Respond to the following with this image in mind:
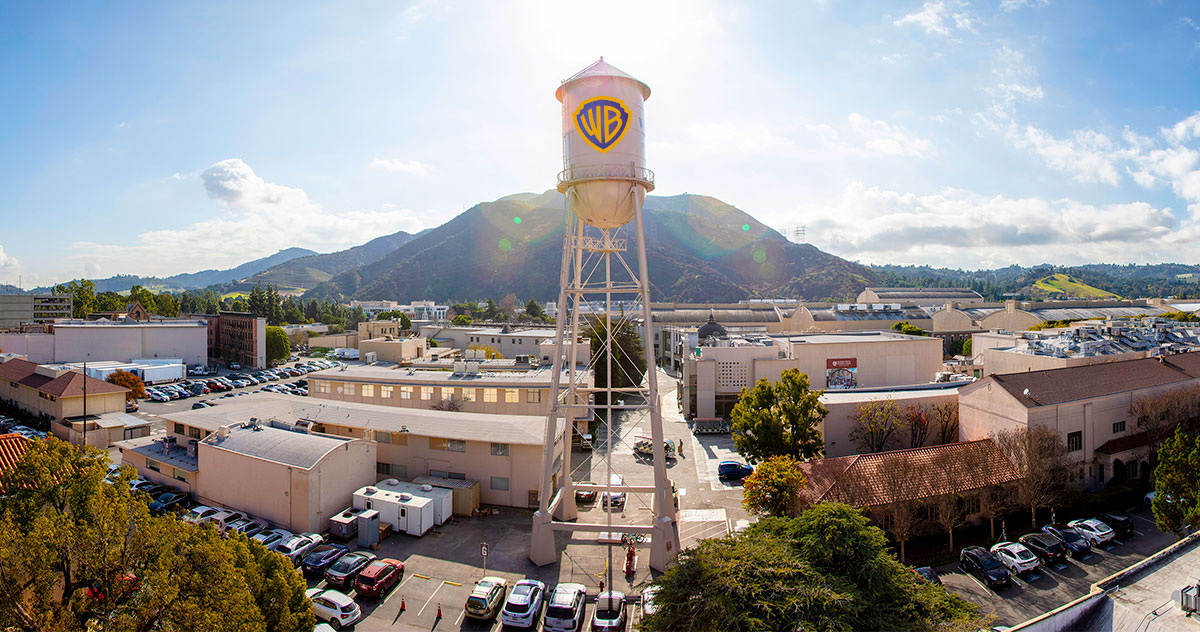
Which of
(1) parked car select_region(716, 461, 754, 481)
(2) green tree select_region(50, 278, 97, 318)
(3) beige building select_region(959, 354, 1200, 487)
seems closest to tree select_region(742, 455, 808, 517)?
(1) parked car select_region(716, 461, 754, 481)

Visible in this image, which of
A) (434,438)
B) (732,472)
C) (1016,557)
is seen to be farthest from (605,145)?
(1016,557)

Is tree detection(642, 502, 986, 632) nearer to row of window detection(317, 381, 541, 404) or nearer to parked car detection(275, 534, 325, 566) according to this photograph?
parked car detection(275, 534, 325, 566)

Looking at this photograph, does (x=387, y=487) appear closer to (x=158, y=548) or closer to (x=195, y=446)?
(x=195, y=446)

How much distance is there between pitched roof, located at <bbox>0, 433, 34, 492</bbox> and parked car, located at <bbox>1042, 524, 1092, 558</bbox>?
38276 millimetres

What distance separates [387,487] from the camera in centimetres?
2322

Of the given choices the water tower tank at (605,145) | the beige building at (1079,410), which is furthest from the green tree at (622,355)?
the water tower tank at (605,145)

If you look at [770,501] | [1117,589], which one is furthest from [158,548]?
[1117,589]

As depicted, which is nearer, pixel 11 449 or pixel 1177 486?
pixel 1177 486

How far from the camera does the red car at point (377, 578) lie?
1697 cm

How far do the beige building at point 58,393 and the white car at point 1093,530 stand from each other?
52.1m

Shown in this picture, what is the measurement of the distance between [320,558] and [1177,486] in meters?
29.9

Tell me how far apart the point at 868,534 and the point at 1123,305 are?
11766cm

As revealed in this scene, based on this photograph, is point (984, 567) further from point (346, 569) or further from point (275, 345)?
point (275, 345)

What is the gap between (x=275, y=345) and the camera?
7044cm
